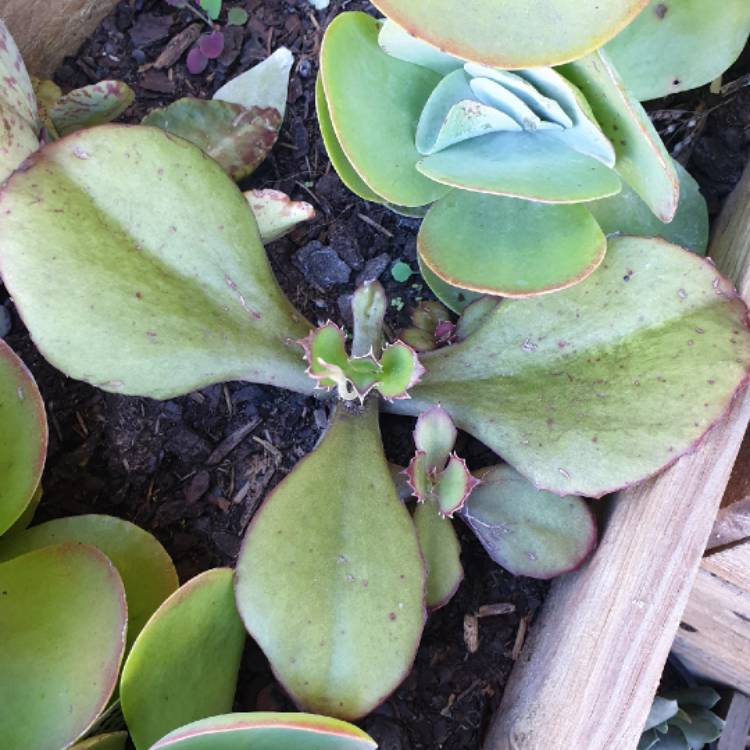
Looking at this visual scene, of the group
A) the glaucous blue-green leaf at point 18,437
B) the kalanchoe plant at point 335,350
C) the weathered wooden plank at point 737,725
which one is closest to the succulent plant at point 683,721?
the weathered wooden plank at point 737,725

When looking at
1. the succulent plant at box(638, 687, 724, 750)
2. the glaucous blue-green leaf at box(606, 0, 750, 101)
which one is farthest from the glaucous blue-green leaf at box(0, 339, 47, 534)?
the succulent plant at box(638, 687, 724, 750)

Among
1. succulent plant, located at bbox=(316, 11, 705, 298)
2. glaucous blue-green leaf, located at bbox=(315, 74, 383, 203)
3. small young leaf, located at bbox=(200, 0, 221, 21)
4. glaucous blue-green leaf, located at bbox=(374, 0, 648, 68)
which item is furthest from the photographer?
small young leaf, located at bbox=(200, 0, 221, 21)

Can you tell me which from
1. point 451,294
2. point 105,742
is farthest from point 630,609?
point 105,742

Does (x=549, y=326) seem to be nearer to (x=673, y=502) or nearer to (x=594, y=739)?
(x=673, y=502)

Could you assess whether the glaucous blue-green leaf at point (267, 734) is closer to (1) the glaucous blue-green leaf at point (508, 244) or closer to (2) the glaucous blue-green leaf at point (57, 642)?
(2) the glaucous blue-green leaf at point (57, 642)

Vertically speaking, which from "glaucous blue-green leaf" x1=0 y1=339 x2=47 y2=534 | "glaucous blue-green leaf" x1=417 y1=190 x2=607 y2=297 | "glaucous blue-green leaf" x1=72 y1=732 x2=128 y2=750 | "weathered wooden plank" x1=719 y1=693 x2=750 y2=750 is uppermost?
"glaucous blue-green leaf" x1=417 y1=190 x2=607 y2=297

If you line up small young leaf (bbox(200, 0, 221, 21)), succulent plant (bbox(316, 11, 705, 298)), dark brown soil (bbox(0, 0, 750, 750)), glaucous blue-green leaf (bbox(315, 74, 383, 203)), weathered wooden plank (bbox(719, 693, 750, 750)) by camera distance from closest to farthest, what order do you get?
succulent plant (bbox(316, 11, 705, 298)) → glaucous blue-green leaf (bbox(315, 74, 383, 203)) → dark brown soil (bbox(0, 0, 750, 750)) → small young leaf (bbox(200, 0, 221, 21)) → weathered wooden plank (bbox(719, 693, 750, 750))

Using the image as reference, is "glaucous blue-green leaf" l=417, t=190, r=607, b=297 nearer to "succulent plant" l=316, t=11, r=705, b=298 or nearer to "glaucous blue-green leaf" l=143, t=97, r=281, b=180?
"succulent plant" l=316, t=11, r=705, b=298
